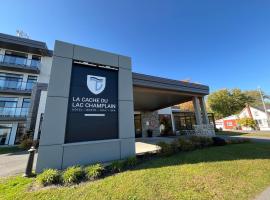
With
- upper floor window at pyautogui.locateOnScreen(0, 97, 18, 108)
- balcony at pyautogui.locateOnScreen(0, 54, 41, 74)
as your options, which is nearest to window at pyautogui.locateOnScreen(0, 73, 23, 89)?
balcony at pyautogui.locateOnScreen(0, 54, 41, 74)

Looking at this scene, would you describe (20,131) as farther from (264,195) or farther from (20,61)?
(264,195)

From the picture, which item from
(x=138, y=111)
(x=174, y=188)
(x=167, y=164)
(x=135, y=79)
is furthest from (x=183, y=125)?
(x=174, y=188)

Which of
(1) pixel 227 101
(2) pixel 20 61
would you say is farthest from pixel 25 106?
(1) pixel 227 101

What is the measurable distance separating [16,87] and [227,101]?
165 ft

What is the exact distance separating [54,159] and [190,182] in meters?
4.67

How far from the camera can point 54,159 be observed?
496cm

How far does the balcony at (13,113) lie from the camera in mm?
14992

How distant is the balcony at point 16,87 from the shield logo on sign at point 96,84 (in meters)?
14.5

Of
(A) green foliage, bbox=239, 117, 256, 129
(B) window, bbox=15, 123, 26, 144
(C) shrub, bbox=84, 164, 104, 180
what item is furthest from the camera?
(A) green foliage, bbox=239, 117, 256, 129

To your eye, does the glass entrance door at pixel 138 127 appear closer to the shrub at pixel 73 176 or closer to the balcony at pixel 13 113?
the balcony at pixel 13 113

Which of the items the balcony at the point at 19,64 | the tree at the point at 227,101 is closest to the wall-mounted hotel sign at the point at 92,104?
the balcony at the point at 19,64

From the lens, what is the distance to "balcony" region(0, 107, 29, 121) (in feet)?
49.2

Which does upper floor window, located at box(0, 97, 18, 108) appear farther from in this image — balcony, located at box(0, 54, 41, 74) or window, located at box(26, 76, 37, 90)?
balcony, located at box(0, 54, 41, 74)

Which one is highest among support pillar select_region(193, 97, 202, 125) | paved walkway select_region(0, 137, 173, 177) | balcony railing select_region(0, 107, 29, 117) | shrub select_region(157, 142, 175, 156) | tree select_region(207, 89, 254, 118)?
tree select_region(207, 89, 254, 118)
